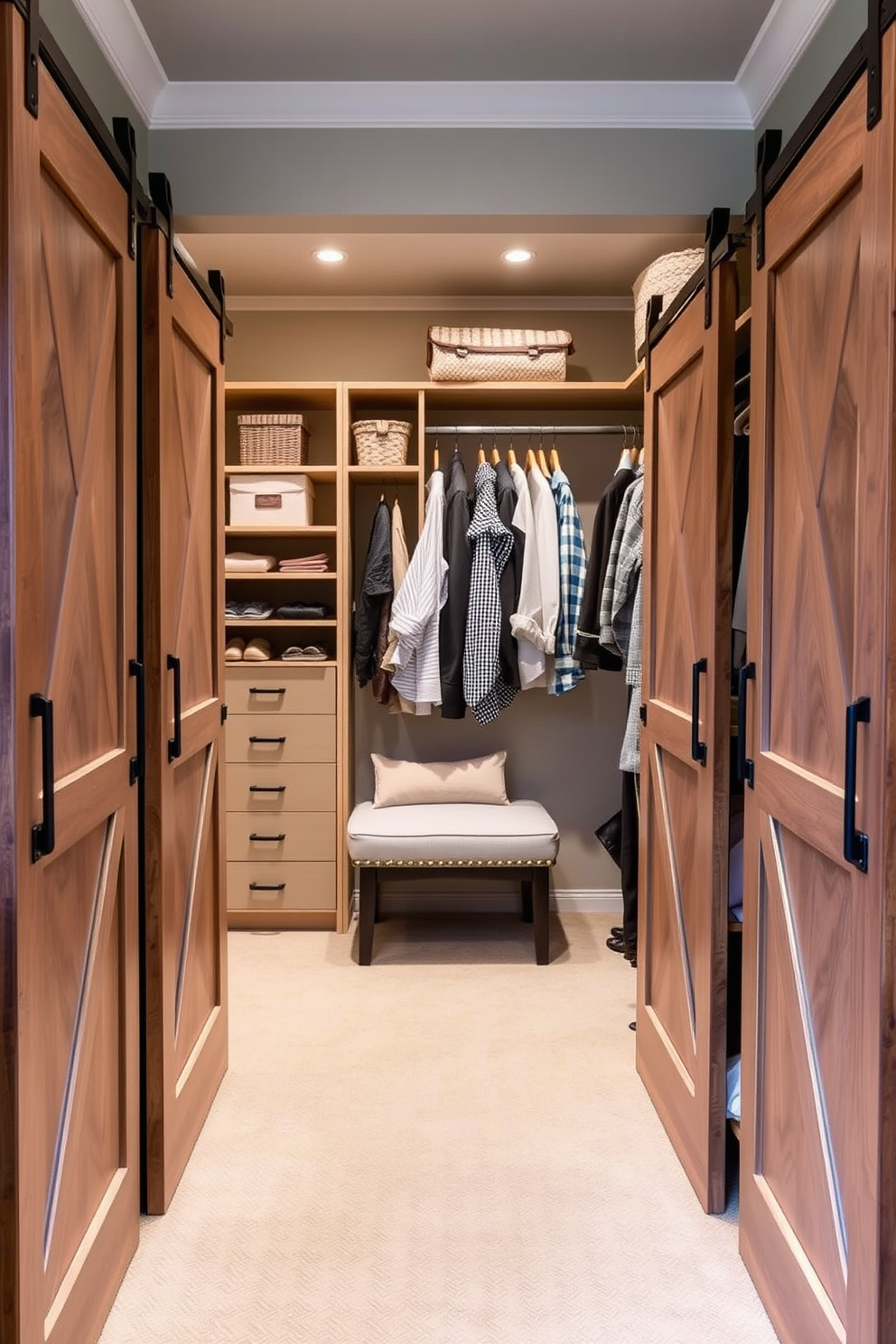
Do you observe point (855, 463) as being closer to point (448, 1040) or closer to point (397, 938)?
point (448, 1040)

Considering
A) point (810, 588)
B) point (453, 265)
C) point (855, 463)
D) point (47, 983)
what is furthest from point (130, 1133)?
point (453, 265)

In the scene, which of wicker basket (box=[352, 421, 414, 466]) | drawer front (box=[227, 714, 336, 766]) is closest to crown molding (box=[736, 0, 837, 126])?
wicker basket (box=[352, 421, 414, 466])

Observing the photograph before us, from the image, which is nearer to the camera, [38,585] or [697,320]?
[38,585]

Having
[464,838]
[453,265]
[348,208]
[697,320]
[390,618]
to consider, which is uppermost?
[453,265]

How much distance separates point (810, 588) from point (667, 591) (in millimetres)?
975

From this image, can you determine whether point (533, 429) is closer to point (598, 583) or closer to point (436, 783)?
point (598, 583)

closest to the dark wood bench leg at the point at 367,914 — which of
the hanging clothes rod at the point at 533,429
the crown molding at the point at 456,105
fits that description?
the hanging clothes rod at the point at 533,429

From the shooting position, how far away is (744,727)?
1.89 meters

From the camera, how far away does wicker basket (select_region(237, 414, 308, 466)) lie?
154 inches

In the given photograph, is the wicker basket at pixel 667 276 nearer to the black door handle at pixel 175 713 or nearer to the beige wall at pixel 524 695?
the beige wall at pixel 524 695

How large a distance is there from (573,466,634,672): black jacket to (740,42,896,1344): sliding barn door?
174cm

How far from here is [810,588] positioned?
1.55 metres

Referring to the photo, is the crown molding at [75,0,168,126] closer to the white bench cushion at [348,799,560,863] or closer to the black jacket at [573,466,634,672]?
the black jacket at [573,466,634,672]

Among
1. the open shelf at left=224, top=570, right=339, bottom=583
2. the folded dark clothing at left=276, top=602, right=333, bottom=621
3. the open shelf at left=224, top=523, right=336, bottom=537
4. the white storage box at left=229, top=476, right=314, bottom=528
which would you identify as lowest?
the folded dark clothing at left=276, top=602, right=333, bottom=621
